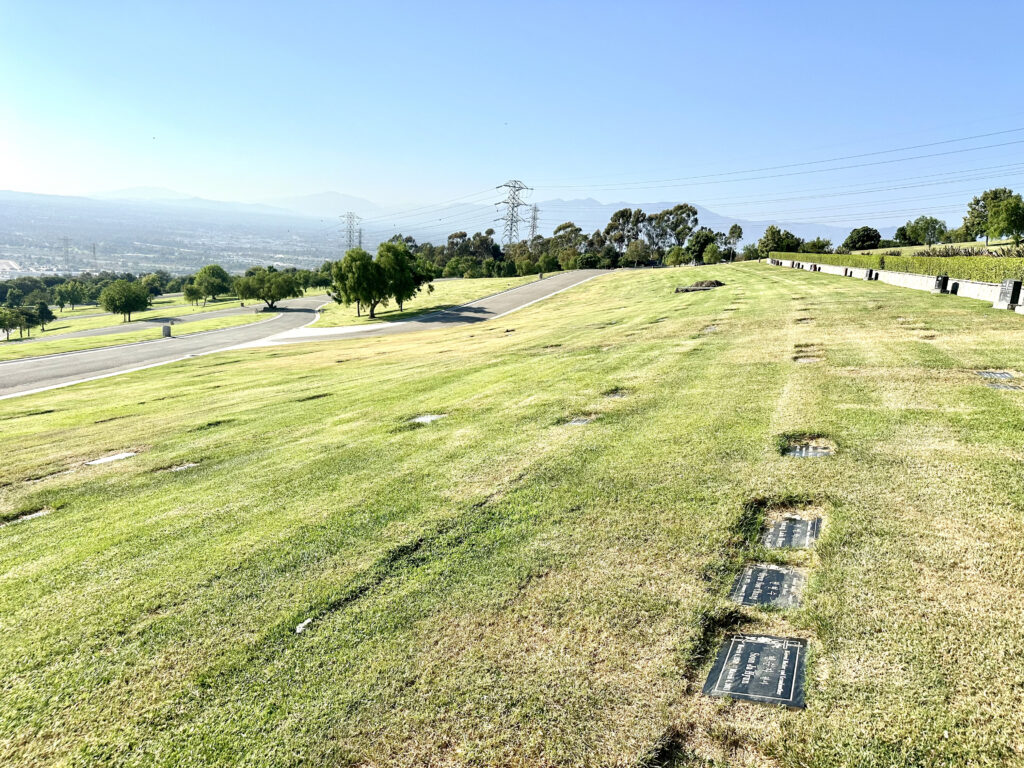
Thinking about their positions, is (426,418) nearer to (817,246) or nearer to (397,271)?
(397,271)

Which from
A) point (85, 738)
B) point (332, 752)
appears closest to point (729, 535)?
point (332, 752)

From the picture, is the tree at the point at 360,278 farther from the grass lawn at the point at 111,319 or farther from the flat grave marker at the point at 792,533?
the flat grave marker at the point at 792,533

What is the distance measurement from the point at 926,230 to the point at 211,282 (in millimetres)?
144412

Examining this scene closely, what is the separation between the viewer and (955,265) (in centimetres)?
2747

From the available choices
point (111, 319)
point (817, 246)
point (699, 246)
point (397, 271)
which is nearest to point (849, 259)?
point (817, 246)

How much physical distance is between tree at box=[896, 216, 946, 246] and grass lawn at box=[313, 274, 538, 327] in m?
70.4

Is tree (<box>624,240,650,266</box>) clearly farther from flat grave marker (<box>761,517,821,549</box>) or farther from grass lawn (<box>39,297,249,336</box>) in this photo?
flat grave marker (<box>761,517,821,549</box>)

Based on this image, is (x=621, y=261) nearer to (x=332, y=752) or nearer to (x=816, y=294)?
(x=816, y=294)

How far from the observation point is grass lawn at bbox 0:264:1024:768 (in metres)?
3.93

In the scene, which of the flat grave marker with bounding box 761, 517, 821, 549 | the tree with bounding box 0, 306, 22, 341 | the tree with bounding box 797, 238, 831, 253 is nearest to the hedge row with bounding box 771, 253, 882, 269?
the tree with bounding box 797, 238, 831, 253

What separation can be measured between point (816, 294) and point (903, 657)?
1095 inches

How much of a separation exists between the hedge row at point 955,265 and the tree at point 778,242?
36.6 meters

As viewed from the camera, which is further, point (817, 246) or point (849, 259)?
point (817, 246)

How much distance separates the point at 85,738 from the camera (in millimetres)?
4348
